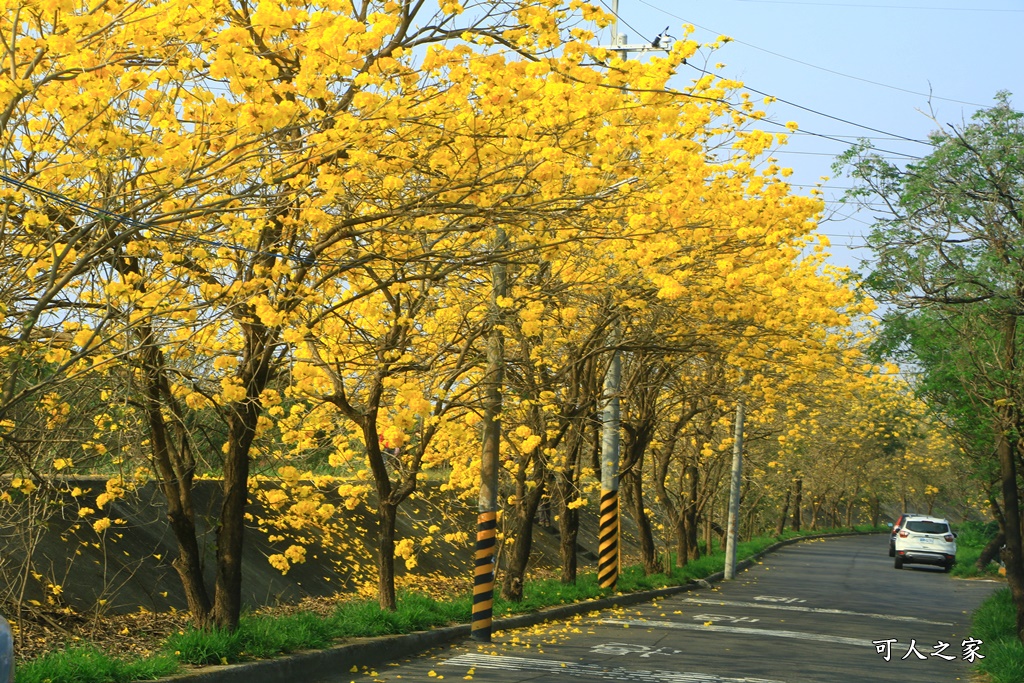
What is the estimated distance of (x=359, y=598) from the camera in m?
17.5

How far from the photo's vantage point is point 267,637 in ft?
34.1

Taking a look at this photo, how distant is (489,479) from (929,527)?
94.6ft

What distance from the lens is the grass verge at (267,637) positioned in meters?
8.21

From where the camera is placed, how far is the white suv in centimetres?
3875

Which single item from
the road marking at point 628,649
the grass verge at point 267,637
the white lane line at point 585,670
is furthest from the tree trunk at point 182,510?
the road marking at point 628,649

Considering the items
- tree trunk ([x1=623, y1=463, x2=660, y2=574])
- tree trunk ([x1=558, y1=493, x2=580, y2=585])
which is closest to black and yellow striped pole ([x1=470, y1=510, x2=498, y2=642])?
tree trunk ([x1=558, y1=493, x2=580, y2=585])

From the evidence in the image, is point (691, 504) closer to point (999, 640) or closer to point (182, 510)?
point (999, 640)

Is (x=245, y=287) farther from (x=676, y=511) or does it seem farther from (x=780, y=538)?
(x=780, y=538)

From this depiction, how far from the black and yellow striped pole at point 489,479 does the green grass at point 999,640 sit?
5272mm

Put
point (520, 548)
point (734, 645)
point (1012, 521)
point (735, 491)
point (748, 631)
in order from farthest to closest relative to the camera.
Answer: point (735, 491)
point (520, 548)
point (748, 631)
point (1012, 521)
point (734, 645)

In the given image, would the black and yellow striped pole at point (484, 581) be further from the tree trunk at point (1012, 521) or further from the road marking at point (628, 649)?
the tree trunk at point (1012, 521)

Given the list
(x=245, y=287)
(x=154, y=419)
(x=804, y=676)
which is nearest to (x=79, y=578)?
(x=154, y=419)

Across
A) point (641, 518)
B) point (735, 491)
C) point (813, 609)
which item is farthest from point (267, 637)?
point (735, 491)

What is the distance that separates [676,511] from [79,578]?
19.8 m
